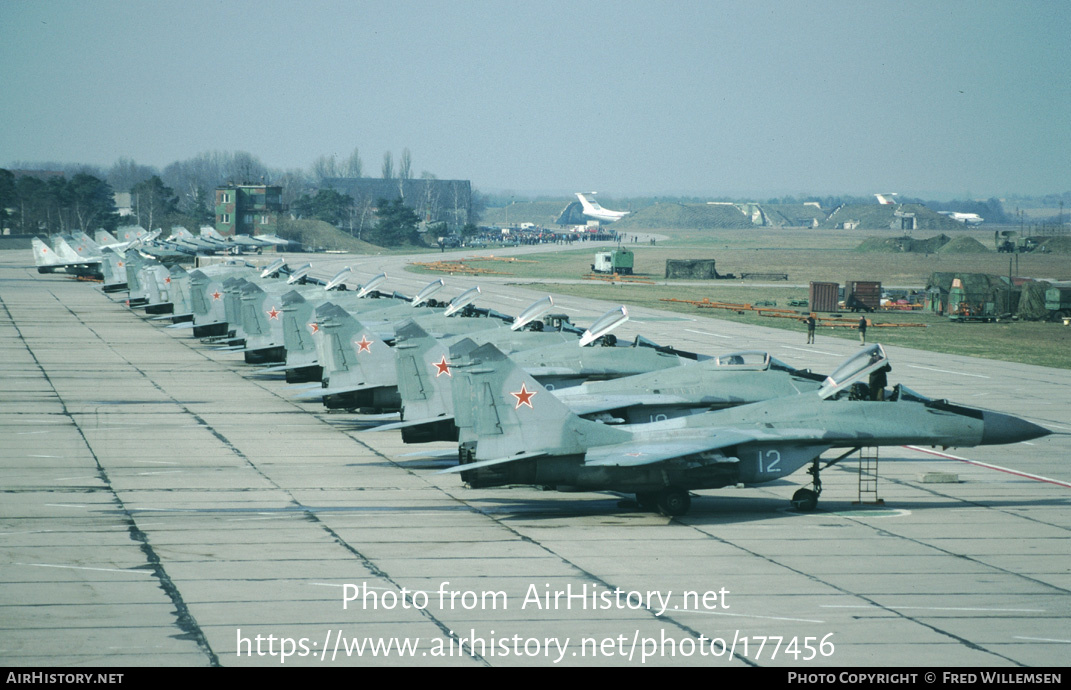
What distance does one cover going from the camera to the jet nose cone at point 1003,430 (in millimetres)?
22516

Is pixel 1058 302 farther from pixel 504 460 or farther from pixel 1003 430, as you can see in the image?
pixel 504 460

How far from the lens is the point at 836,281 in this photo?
357ft

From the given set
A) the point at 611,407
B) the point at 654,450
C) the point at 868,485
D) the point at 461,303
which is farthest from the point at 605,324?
the point at 461,303

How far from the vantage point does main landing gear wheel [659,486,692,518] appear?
69.4 ft

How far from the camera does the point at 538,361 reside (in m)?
30.9

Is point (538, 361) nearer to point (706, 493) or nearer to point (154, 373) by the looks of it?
point (706, 493)

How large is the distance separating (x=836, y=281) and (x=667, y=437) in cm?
9182

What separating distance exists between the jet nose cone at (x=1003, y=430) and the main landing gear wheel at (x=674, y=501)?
653cm

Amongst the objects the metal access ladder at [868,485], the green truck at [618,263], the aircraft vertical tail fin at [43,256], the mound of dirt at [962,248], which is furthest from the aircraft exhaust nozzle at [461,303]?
the mound of dirt at [962,248]

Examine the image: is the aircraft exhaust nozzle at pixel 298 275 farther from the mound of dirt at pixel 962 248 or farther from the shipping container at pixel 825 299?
the mound of dirt at pixel 962 248

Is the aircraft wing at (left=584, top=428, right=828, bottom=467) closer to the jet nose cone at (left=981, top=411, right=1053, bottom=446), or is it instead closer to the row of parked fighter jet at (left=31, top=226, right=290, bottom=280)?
the jet nose cone at (left=981, top=411, right=1053, bottom=446)

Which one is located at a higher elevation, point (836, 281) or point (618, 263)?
point (618, 263)

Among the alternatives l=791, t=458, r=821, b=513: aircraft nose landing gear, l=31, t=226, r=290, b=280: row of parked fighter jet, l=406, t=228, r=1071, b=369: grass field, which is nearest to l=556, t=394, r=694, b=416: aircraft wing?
l=791, t=458, r=821, b=513: aircraft nose landing gear
